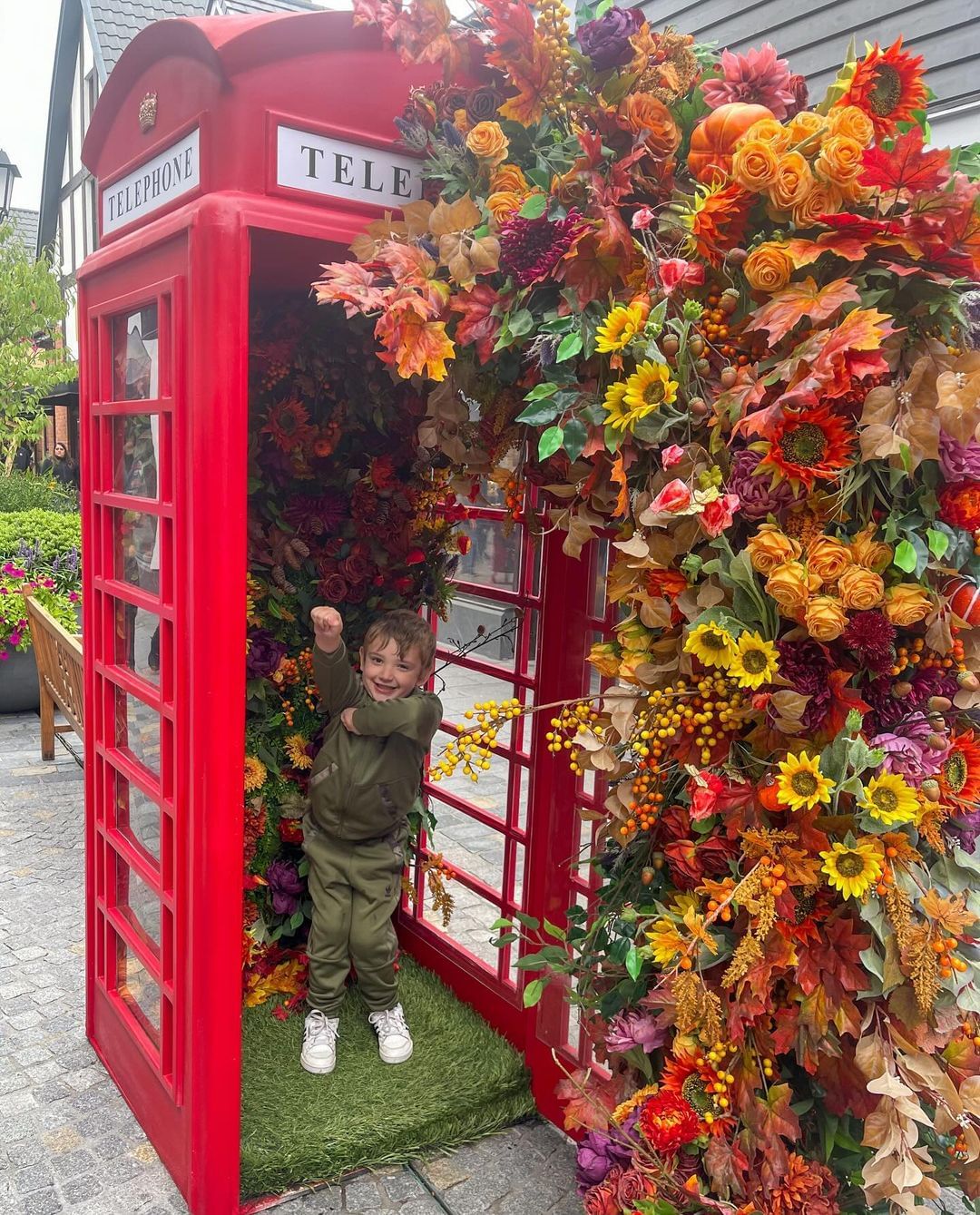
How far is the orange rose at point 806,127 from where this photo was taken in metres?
1.64

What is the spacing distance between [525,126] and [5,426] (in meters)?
13.3

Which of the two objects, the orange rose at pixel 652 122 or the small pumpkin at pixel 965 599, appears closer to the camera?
the small pumpkin at pixel 965 599

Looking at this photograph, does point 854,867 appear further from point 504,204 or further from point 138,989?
point 138,989

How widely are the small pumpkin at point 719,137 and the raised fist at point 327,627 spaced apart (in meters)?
1.43

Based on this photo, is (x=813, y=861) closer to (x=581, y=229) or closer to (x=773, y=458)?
(x=773, y=458)

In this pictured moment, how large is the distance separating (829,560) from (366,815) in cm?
184

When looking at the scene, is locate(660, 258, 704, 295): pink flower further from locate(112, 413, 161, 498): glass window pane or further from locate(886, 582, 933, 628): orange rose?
locate(112, 413, 161, 498): glass window pane

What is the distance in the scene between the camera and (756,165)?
5.30 ft

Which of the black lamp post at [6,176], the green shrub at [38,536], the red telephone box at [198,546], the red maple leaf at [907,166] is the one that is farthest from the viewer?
the black lamp post at [6,176]

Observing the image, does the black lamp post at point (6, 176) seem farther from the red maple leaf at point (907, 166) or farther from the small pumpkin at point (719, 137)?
the red maple leaf at point (907, 166)

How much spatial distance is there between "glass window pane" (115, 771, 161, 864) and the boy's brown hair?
764 millimetres

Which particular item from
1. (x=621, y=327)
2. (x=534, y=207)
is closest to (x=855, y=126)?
(x=621, y=327)

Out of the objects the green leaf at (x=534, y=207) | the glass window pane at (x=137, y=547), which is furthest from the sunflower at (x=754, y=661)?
the glass window pane at (x=137, y=547)

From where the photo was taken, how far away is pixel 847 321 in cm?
154
